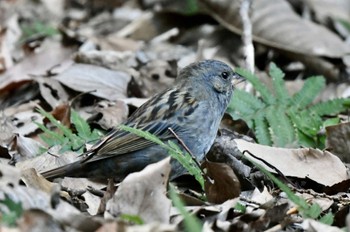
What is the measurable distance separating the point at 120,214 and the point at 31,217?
2.09 ft

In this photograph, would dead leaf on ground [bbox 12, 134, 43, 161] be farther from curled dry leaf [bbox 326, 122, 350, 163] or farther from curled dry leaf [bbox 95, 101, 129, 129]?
curled dry leaf [bbox 326, 122, 350, 163]

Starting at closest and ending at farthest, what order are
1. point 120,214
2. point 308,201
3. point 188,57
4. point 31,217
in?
point 31,217, point 120,214, point 308,201, point 188,57

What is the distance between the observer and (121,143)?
19.3 feet

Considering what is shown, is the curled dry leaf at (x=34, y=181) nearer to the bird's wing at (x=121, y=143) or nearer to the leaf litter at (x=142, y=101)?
the leaf litter at (x=142, y=101)

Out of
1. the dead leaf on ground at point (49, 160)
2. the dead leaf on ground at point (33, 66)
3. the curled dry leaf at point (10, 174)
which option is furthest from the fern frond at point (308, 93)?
the curled dry leaf at point (10, 174)

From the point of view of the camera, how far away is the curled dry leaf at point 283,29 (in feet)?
28.6

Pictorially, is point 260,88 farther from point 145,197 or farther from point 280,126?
point 145,197

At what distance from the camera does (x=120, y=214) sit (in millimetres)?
4430

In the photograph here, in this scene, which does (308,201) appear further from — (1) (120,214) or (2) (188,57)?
(2) (188,57)

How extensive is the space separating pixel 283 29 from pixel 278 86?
5.96 ft

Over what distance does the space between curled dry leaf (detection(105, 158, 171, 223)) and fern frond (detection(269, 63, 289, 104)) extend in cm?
266

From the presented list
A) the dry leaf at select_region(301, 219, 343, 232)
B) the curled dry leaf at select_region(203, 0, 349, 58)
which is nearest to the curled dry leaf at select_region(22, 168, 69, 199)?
the dry leaf at select_region(301, 219, 343, 232)

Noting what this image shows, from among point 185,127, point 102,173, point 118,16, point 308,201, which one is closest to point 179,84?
point 185,127

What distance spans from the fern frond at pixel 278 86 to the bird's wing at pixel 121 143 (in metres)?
1.45
